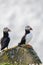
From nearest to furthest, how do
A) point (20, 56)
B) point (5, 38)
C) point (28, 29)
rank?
1. point (20, 56)
2. point (5, 38)
3. point (28, 29)

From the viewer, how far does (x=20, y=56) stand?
1409 cm

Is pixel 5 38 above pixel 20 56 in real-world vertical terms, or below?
above

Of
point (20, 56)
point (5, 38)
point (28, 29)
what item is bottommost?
point (20, 56)

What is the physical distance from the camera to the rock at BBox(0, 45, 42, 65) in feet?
45.2

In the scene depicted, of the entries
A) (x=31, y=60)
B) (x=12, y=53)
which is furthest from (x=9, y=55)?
(x=31, y=60)

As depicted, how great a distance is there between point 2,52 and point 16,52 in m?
0.80

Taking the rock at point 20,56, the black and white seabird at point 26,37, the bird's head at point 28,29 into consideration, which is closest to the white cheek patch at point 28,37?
the black and white seabird at point 26,37

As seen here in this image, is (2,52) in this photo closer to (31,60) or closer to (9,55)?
(9,55)

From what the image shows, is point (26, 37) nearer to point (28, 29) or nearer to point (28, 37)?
point (28, 37)

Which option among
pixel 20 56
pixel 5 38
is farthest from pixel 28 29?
pixel 20 56

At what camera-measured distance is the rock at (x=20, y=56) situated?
1378cm

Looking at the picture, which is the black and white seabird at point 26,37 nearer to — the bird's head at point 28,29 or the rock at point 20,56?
the bird's head at point 28,29

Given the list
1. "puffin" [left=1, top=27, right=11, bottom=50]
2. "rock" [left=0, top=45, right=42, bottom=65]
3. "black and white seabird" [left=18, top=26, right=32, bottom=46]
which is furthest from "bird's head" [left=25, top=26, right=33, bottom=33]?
"rock" [left=0, top=45, right=42, bottom=65]

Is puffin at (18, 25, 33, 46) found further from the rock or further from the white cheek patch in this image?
the rock
